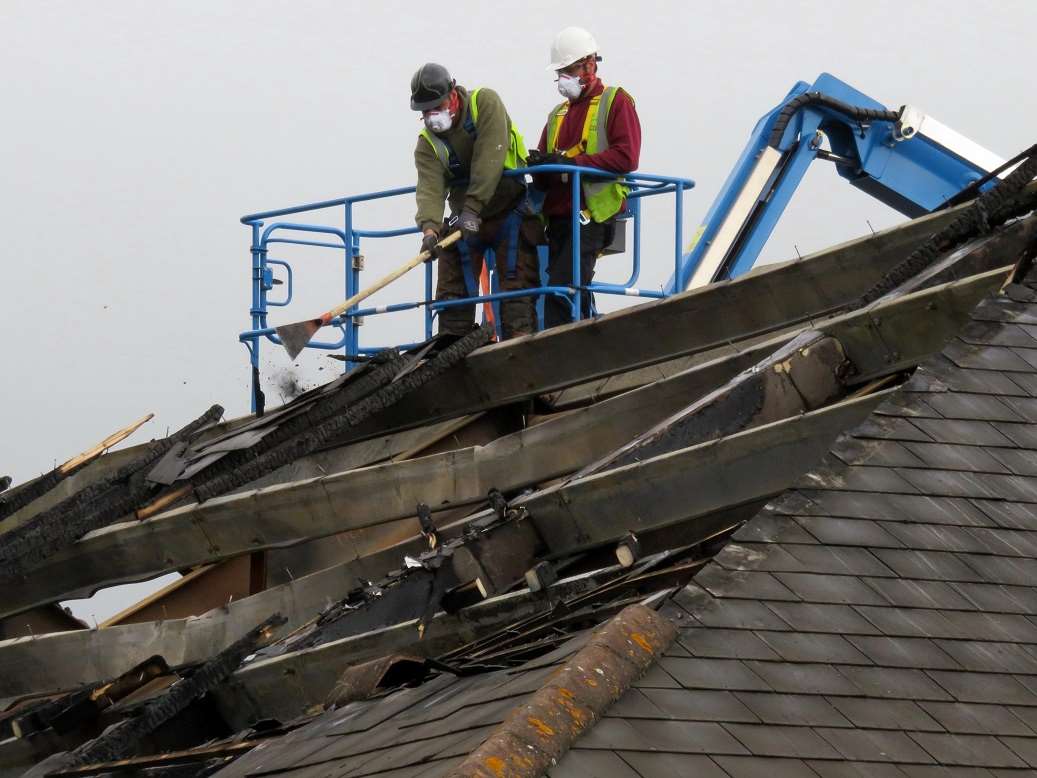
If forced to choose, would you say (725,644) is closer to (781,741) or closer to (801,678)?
(801,678)

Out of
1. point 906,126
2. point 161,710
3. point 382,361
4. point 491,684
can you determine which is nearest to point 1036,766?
point 491,684

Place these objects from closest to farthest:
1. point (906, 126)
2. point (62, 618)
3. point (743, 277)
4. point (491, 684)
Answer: point (491, 684)
point (743, 277)
point (62, 618)
point (906, 126)

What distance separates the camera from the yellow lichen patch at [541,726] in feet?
18.2

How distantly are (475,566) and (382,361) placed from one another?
9.31 feet

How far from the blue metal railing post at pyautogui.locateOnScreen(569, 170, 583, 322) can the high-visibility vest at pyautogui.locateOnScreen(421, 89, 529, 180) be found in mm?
397

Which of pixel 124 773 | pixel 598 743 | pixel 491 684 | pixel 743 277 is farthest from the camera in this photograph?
pixel 743 277

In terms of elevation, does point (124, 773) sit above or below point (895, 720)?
below

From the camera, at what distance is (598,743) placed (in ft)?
18.3

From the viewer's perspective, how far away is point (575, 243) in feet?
42.5

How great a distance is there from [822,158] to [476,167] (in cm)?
494

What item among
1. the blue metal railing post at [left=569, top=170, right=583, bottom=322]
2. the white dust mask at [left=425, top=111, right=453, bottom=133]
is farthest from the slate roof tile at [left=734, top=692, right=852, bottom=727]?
the white dust mask at [left=425, top=111, right=453, bottom=133]

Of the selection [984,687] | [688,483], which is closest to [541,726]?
[984,687]

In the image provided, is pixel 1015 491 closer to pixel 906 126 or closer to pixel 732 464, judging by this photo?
pixel 732 464

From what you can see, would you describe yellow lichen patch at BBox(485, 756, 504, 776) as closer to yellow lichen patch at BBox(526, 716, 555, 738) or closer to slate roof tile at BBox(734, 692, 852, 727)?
yellow lichen patch at BBox(526, 716, 555, 738)
